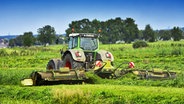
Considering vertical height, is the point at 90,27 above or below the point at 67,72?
above

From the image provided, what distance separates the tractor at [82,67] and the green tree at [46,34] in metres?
97.8

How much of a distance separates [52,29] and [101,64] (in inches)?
3976

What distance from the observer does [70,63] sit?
19062 millimetres

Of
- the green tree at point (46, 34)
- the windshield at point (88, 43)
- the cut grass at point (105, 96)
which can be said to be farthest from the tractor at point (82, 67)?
the green tree at point (46, 34)

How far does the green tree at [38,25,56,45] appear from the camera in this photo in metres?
118

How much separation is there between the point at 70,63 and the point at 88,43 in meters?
1.56

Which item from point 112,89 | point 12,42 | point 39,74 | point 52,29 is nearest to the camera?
point 112,89

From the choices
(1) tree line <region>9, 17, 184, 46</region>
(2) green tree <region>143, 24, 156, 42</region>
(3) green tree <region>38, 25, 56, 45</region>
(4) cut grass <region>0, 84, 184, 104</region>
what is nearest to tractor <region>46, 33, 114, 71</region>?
(4) cut grass <region>0, 84, 184, 104</region>

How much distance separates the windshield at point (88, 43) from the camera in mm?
19755

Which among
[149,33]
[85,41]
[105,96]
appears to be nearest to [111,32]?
[149,33]

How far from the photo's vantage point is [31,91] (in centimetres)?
1431

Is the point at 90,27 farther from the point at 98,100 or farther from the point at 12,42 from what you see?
the point at 98,100

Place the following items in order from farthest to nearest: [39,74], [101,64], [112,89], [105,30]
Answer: [105,30]
[101,64]
[39,74]
[112,89]

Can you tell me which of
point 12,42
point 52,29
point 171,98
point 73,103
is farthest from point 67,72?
point 12,42
